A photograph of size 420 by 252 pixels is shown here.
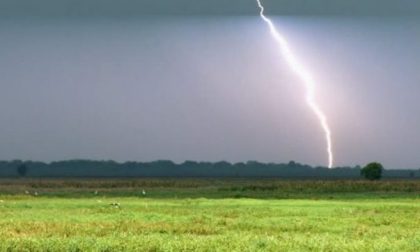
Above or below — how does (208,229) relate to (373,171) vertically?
below

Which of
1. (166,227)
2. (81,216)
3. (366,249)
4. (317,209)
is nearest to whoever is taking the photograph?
(366,249)

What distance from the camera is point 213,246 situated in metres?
27.2

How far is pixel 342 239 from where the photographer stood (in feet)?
96.8

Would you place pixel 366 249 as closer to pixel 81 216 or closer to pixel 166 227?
pixel 166 227

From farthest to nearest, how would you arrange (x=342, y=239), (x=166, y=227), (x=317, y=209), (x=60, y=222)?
(x=317, y=209)
(x=60, y=222)
(x=166, y=227)
(x=342, y=239)

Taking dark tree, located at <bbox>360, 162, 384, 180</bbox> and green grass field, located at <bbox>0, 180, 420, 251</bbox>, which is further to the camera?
dark tree, located at <bbox>360, 162, 384, 180</bbox>

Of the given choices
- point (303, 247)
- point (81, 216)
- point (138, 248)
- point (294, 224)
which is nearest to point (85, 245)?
point (138, 248)

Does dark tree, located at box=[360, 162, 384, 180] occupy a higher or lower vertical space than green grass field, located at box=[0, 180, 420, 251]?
higher

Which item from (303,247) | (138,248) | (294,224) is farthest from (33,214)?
(303,247)

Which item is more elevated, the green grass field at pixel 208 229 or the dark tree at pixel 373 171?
the dark tree at pixel 373 171

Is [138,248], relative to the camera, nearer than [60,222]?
Yes

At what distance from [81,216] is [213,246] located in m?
16.5

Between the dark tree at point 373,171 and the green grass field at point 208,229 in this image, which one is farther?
the dark tree at point 373,171

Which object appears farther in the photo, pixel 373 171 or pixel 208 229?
pixel 373 171
